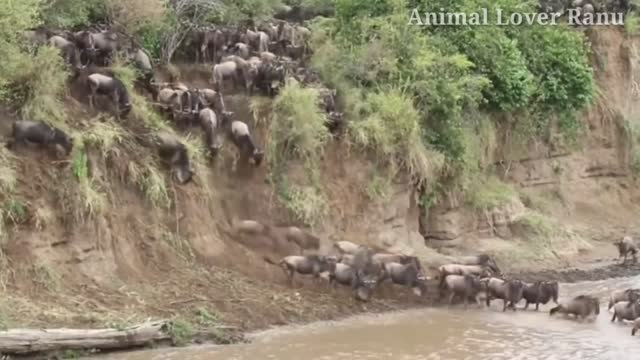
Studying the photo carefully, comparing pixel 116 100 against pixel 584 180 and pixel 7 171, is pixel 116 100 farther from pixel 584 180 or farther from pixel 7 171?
pixel 584 180

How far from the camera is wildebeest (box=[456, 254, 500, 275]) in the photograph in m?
20.0

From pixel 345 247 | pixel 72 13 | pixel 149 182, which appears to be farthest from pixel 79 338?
pixel 72 13

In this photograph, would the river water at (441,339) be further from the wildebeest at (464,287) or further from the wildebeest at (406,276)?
the wildebeest at (406,276)

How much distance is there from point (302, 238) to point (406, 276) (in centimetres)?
185

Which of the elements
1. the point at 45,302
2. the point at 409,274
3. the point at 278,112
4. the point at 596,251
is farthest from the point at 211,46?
the point at 596,251

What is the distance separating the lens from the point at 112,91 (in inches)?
695

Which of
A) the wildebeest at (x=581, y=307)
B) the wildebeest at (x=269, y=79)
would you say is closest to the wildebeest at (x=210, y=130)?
the wildebeest at (x=269, y=79)

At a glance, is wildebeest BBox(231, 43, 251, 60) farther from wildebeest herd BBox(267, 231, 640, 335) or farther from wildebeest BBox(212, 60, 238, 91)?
wildebeest herd BBox(267, 231, 640, 335)

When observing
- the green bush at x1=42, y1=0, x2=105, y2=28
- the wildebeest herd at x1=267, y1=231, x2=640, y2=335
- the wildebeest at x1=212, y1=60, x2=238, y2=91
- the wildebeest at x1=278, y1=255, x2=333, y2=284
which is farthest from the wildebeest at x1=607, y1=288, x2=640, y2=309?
the green bush at x1=42, y1=0, x2=105, y2=28

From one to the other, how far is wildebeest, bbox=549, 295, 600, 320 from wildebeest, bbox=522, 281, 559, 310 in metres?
0.60

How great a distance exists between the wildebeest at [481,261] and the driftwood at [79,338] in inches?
279

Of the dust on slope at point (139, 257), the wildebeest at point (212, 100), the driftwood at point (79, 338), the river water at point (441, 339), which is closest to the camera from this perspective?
the driftwood at point (79, 338)

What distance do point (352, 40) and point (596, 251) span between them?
23.3ft

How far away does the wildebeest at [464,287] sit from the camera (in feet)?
61.1
